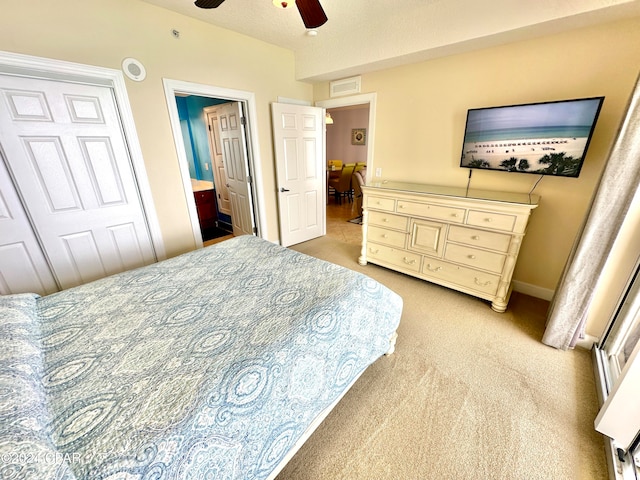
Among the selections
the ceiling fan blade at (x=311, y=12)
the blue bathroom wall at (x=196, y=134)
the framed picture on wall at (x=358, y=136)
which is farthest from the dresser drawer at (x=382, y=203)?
the framed picture on wall at (x=358, y=136)

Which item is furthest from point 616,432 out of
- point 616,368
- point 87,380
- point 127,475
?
point 87,380

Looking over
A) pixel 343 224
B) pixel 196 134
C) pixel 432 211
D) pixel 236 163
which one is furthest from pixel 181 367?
pixel 196 134

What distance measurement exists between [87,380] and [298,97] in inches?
143

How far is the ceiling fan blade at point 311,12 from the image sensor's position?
157 cm

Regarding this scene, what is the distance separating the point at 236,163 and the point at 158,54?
1.35 metres

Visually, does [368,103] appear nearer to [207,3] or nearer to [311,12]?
[311,12]

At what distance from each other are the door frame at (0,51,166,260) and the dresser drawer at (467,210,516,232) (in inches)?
118

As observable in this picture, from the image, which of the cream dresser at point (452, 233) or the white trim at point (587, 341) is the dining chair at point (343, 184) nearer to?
the cream dresser at point (452, 233)

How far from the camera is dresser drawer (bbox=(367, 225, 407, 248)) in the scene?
2.76 meters

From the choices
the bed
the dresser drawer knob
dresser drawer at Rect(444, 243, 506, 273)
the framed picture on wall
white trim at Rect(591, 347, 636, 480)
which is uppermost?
the framed picture on wall

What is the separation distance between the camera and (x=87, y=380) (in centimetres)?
90

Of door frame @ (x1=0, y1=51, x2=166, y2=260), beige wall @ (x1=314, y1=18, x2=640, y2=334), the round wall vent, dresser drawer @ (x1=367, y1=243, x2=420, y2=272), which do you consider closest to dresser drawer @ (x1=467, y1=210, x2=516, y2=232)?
beige wall @ (x1=314, y1=18, x2=640, y2=334)

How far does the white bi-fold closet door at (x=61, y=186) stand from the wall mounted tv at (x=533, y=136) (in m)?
3.22

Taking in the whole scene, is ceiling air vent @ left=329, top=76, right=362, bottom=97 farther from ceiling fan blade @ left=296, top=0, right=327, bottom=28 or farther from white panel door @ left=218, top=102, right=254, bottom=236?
ceiling fan blade @ left=296, top=0, right=327, bottom=28
